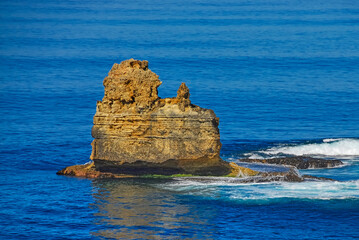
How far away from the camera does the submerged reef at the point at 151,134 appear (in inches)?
2576

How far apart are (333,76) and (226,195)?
→ 273 feet

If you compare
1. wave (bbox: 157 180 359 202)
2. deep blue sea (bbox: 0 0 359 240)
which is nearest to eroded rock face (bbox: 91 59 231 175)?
deep blue sea (bbox: 0 0 359 240)

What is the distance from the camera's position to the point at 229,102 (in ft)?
394

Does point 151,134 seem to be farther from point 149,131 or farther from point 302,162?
point 302,162

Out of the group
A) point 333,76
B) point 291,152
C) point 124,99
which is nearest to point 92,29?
point 333,76

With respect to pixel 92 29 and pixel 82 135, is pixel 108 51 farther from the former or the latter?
pixel 82 135

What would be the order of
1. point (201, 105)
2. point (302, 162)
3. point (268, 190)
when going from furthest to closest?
point (201, 105), point (302, 162), point (268, 190)

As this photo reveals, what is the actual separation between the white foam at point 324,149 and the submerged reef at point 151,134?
610 inches

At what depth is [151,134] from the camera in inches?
2606

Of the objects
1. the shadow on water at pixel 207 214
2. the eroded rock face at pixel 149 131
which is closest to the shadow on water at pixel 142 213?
the shadow on water at pixel 207 214

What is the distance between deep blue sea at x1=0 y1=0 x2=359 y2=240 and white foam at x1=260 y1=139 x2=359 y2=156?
0.58ft

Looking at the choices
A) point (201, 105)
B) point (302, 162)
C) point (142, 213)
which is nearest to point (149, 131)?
point (142, 213)

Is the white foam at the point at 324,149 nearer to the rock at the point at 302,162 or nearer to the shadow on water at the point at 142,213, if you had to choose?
the rock at the point at 302,162

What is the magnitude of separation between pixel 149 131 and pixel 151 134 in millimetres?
254
